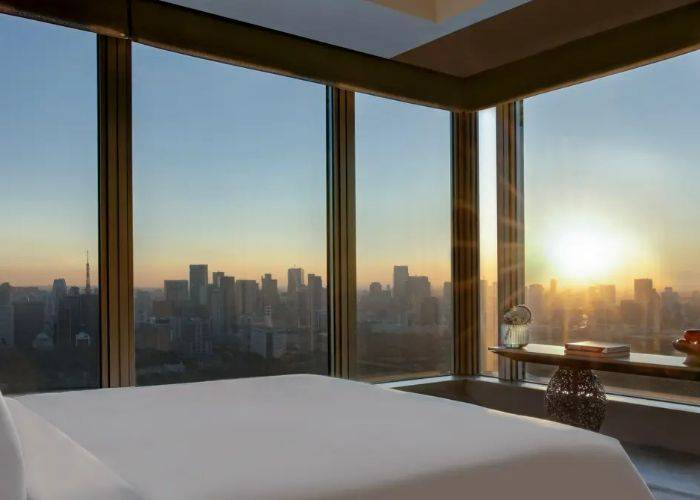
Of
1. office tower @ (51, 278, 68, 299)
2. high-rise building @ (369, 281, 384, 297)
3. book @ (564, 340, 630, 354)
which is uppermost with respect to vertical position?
office tower @ (51, 278, 68, 299)

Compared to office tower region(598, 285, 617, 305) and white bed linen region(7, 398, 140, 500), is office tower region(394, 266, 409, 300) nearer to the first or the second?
office tower region(598, 285, 617, 305)

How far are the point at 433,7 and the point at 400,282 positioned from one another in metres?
1.94

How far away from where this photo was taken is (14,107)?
363 centimetres

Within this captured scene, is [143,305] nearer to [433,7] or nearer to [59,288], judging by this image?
[59,288]

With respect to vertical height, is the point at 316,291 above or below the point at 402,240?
below

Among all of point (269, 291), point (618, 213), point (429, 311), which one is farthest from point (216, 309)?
point (618, 213)

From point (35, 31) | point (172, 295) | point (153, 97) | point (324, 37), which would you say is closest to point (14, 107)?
point (35, 31)

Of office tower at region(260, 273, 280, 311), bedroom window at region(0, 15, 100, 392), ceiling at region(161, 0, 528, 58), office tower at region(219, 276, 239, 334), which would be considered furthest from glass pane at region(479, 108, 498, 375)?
bedroom window at region(0, 15, 100, 392)

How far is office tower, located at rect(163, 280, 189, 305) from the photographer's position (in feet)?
13.4

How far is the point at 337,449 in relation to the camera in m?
1.56

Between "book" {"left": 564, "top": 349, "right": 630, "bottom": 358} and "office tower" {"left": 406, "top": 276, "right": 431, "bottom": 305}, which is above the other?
"office tower" {"left": 406, "top": 276, "right": 431, "bottom": 305}

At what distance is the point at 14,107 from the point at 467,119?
124 inches

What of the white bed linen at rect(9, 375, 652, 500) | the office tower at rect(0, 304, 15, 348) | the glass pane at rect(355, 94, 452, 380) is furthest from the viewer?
the glass pane at rect(355, 94, 452, 380)

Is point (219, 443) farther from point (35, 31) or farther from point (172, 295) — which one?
point (35, 31)
